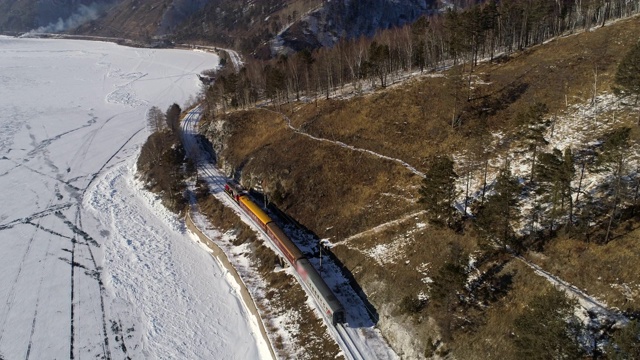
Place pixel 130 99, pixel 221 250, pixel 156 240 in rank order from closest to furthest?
pixel 221 250
pixel 156 240
pixel 130 99

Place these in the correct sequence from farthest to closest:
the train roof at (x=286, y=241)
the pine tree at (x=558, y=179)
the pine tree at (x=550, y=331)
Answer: the train roof at (x=286, y=241) → the pine tree at (x=558, y=179) → the pine tree at (x=550, y=331)

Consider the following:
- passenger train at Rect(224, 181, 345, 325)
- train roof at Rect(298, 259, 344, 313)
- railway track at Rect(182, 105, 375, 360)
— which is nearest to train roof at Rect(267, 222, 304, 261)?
passenger train at Rect(224, 181, 345, 325)

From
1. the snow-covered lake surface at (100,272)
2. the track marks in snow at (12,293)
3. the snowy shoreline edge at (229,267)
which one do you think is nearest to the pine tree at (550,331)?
the snowy shoreline edge at (229,267)

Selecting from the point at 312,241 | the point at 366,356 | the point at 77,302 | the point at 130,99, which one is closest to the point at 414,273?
the point at 366,356

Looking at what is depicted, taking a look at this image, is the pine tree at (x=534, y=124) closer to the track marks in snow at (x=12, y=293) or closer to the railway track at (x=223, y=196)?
the railway track at (x=223, y=196)

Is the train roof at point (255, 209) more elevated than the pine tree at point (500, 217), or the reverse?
the pine tree at point (500, 217)

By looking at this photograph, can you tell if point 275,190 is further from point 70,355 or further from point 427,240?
point 70,355

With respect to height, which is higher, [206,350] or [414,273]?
[414,273]
